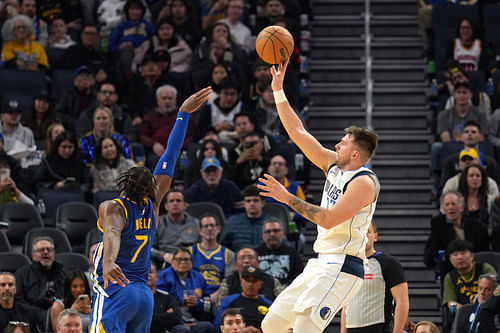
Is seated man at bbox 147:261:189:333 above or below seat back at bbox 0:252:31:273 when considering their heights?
below

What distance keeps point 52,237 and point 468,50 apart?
7395 mm

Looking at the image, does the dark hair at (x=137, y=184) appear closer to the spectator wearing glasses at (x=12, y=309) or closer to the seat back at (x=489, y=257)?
the spectator wearing glasses at (x=12, y=309)

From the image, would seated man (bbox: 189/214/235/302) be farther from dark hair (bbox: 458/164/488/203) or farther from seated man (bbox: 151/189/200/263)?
dark hair (bbox: 458/164/488/203)

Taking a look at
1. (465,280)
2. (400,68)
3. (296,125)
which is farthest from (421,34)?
(296,125)

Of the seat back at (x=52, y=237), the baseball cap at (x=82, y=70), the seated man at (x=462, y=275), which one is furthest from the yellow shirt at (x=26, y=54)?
the seated man at (x=462, y=275)

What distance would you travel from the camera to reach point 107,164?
12.8 meters

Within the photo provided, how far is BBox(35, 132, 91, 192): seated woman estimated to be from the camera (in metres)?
12.9

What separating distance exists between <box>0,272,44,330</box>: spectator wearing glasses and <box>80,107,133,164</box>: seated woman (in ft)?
9.95

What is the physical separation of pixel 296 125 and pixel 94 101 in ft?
24.9

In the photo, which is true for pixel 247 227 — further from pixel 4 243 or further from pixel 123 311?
pixel 123 311

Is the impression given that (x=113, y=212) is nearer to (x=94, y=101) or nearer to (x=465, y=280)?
(x=465, y=280)

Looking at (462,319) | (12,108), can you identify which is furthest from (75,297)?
(462,319)

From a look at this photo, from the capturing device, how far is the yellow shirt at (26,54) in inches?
595

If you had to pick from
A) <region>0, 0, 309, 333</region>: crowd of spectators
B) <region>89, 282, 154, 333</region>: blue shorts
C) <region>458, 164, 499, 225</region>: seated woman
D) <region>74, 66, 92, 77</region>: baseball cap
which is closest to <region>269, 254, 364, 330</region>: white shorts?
<region>89, 282, 154, 333</region>: blue shorts
